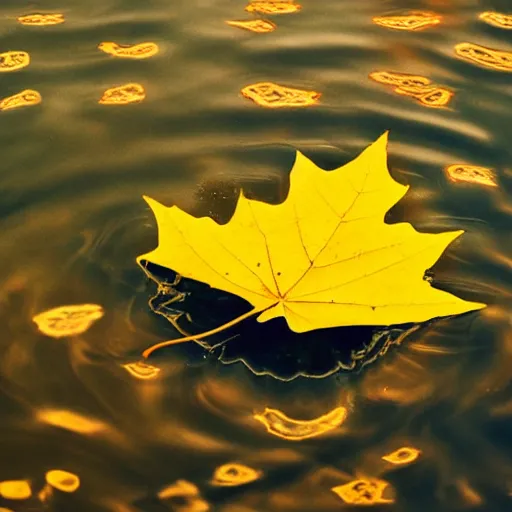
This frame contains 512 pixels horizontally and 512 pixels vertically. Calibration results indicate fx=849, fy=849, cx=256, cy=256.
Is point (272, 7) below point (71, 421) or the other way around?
the other way around

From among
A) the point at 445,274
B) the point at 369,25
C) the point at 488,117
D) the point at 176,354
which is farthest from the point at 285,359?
the point at 369,25

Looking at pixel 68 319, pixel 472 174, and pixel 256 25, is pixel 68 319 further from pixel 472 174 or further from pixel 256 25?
pixel 256 25

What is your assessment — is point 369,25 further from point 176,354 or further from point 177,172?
point 176,354

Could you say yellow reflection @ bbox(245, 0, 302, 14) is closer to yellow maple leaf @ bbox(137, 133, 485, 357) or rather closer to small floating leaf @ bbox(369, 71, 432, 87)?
small floating leaf @ bbox(369, 71, 432, 87)

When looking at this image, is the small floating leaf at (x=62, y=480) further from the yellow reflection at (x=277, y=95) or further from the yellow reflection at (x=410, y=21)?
the yellow reflection at (x=410, y=21)

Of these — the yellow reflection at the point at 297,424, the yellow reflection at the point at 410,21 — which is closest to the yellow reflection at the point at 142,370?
the yellow reflection at the point at 297,424

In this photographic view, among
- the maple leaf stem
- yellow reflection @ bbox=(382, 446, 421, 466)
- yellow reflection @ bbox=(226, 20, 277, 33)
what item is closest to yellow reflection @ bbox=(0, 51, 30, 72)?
yellow reflection @ bbox=(226, 20, 277, 33)

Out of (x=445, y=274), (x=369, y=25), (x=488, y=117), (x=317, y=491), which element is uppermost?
(x=369, y=25)

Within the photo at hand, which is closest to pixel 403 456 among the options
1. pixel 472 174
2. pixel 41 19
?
pixel 472 174
